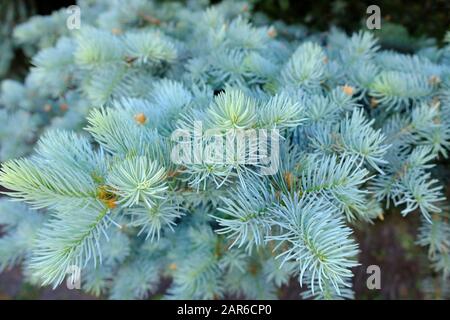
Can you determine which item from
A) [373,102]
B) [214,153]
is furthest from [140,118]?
[373,102]

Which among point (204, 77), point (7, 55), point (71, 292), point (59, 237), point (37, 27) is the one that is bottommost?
point (71, 292)

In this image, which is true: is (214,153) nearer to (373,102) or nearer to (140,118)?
(140,118)

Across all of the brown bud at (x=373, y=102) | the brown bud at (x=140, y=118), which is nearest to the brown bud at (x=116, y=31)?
the brown bud at (x=140, y=118)

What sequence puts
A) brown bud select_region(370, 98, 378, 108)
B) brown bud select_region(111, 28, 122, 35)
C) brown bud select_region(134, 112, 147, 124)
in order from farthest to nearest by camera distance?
brown bud select_region(111, 28, 122, 35), brown bud select_region(370, 98, 378, 108), brown bud select_region(134, 112, 147, 124)

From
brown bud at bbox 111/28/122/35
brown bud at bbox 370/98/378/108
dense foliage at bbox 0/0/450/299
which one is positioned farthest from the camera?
brown bud at bbox 111/28/122/35

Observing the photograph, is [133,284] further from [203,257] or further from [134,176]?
[134,176]

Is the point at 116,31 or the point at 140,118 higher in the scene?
the point at 116,31

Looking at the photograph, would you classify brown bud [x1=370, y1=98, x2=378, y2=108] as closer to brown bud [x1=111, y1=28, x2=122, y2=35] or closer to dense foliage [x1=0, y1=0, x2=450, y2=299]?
dense foliage [x1=0, y1=0, x2=450, y2=299]

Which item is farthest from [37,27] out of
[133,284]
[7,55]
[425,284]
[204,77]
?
[425,284]

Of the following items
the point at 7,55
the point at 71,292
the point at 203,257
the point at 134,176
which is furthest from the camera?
the point at 7,55

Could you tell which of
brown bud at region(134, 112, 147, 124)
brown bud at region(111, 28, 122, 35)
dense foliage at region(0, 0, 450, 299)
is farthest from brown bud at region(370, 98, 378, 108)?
brown bud at region(111, 28, 122, 35)

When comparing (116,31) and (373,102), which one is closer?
(373,102)
